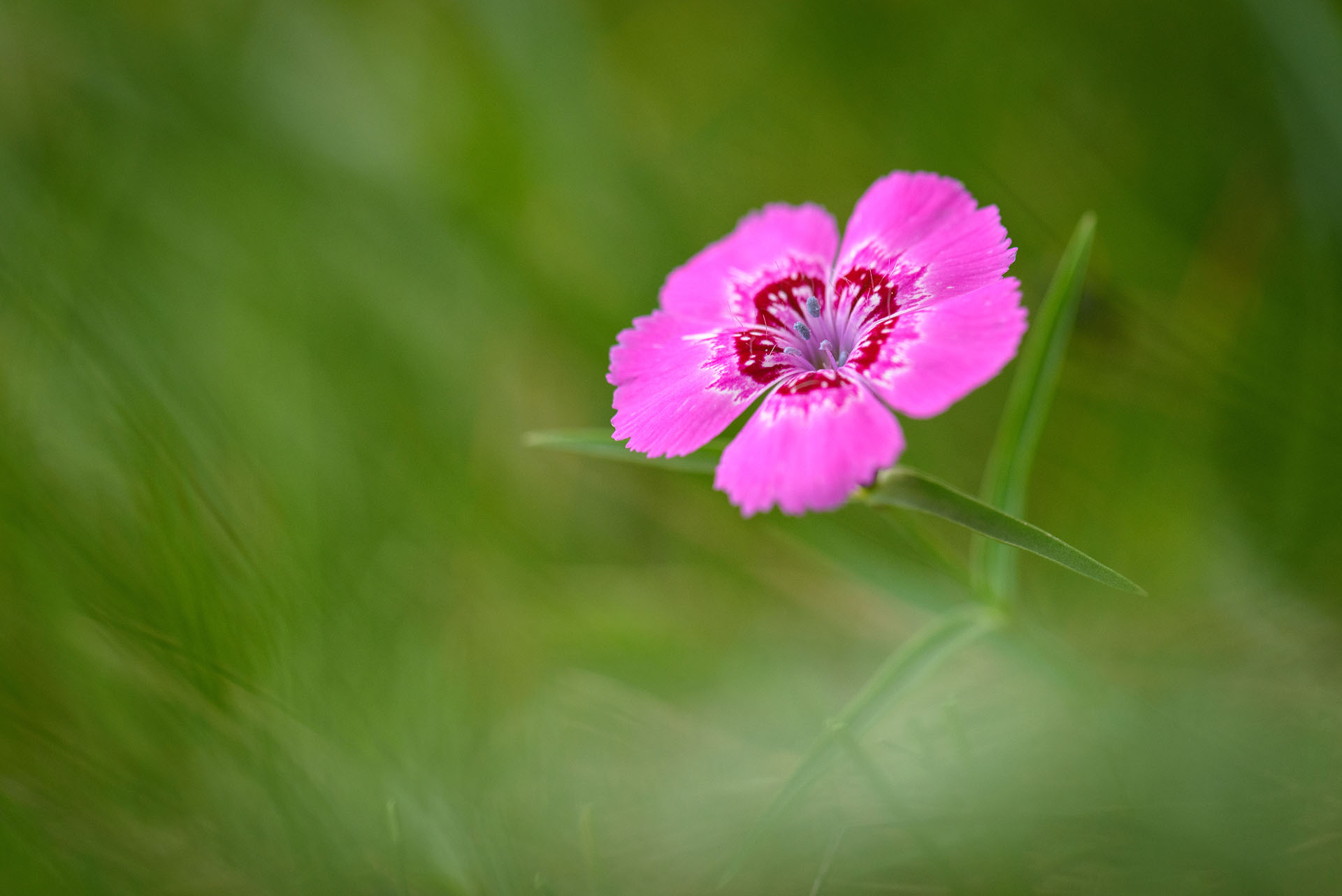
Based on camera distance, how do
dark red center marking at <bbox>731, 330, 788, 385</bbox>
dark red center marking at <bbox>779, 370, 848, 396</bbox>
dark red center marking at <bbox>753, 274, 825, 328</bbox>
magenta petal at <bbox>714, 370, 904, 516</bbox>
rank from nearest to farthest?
magenta petal at <bbox>714, 370, 904, 516</bbox>, dark red center marking at <bbox>779, 370, 848, 396</bbox>, dark red center marking at <bbox>731, 330, 788, 385</bbox>, dark red center marking at <bbox>753, 274, 825, 328</bbox>

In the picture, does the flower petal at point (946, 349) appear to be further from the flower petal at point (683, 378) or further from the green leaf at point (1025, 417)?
the green leaf at point (1025, 417)

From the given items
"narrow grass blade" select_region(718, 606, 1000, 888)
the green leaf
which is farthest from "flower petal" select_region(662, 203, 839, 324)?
"narrow grass blade" select_region(718, 606, 1000, 888)

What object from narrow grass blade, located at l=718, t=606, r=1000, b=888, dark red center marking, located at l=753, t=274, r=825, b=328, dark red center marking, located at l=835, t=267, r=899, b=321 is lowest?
narrow grass blade, located at l=718, t=606, r=1000, b=888

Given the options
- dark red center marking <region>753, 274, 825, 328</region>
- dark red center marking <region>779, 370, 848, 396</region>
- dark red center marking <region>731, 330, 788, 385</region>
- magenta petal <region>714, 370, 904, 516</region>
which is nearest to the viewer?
magenta petal <region>714, 370, 904, 516</region>

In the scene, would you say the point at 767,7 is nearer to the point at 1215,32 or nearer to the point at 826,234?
the point at 1215,32

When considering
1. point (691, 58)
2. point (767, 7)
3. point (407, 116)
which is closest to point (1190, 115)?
point (767, 7)

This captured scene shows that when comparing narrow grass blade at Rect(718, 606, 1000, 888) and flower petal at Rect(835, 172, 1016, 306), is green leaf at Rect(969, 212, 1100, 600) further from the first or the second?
flower petal at Rect(835, 172, 1016, 306)
